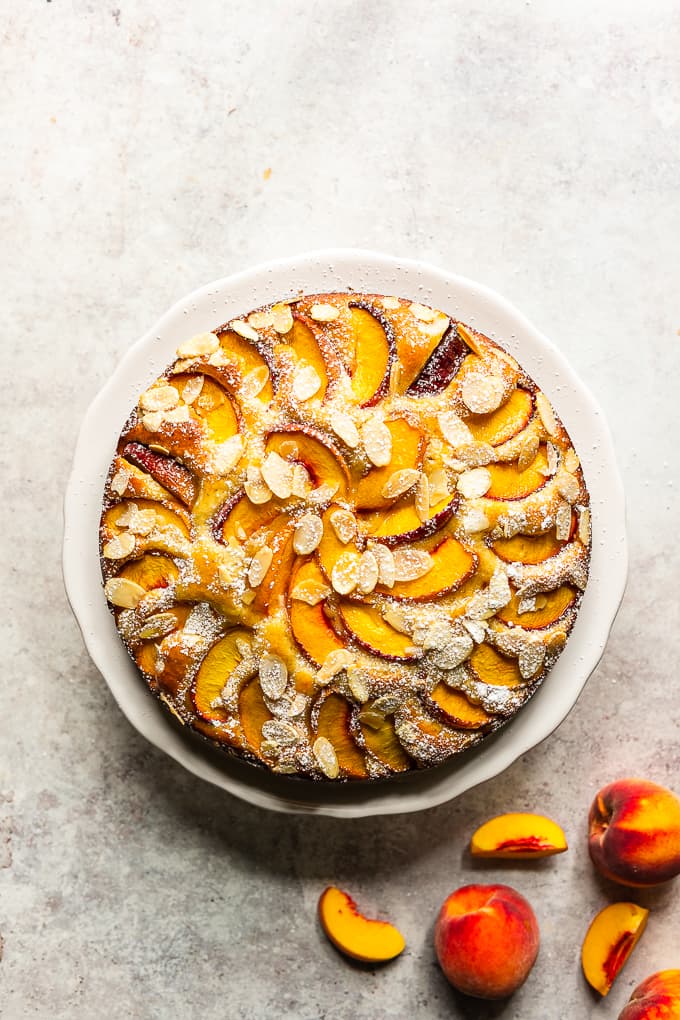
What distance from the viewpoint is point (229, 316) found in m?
2.55

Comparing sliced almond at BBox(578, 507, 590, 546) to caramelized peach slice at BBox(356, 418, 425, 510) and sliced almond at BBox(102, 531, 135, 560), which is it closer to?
caramelized peach slice at BBox(356, 418, 425, 510)

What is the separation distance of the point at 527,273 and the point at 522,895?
181 cm

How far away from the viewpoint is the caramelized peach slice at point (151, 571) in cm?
230

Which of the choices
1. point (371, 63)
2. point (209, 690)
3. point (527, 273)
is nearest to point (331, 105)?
point (371, 63)

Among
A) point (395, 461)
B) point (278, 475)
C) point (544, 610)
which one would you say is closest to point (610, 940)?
point (544, 610)

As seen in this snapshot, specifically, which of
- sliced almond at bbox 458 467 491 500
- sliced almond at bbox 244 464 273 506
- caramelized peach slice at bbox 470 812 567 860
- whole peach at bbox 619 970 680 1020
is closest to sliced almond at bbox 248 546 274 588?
sliced almond at bbox 244 464 273 506

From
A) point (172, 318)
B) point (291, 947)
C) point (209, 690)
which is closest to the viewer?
point (209, 690)

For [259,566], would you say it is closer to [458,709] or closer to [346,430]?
[346,430]

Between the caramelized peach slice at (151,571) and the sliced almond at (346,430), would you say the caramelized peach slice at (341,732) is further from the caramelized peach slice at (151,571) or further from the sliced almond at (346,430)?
the sliced almond at (346,430)

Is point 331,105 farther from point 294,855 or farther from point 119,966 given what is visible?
point 119,966

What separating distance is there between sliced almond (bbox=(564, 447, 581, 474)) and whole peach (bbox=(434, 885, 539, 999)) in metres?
1.23

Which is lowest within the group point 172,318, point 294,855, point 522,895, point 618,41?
point 294,855

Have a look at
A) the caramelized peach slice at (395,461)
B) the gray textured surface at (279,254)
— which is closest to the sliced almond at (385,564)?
the caramelized peach slice at (395,461)

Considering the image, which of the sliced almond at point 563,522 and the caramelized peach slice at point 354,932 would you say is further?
the caramelized peach slice at point 354,932
